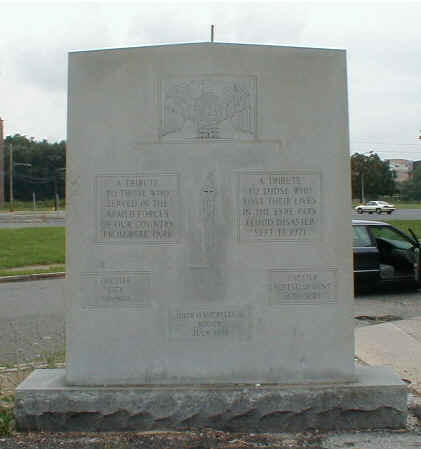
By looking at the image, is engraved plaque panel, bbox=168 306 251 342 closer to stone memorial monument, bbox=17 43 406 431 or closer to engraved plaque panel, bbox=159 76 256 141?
stone memorial monument, bbox=17 43 406 431

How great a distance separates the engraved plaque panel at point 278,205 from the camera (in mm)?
4383

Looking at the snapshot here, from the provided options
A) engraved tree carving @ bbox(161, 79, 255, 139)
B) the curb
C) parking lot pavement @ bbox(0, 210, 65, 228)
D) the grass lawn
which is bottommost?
the curb

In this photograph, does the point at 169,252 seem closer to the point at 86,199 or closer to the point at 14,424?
the point at 86,199

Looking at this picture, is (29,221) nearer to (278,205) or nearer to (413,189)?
(278,205)

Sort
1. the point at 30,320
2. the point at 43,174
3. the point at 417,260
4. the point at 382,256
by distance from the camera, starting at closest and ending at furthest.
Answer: the point at 30,320
the point at 417,260
the point at 382,256
the point at 43,174

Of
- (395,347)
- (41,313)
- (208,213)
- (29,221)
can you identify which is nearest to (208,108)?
(208,213)

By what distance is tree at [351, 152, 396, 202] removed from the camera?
7104 cm

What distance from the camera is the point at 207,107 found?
4.43 m

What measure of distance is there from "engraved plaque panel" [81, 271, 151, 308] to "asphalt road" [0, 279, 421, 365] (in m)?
2.45

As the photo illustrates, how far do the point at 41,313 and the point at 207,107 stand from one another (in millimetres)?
5960

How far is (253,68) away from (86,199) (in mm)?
1587

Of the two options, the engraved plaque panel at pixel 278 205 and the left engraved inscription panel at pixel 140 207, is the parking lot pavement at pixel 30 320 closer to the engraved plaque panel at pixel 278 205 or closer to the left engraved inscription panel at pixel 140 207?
the left engraved inscription panel at pixel 140 207

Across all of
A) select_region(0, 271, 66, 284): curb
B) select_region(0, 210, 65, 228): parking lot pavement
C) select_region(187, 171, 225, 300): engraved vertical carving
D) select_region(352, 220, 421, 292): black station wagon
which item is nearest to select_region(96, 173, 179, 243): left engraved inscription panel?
select_region(187, 171, 225, 300): engraved vertical carving

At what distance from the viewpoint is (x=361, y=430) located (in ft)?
13.4
